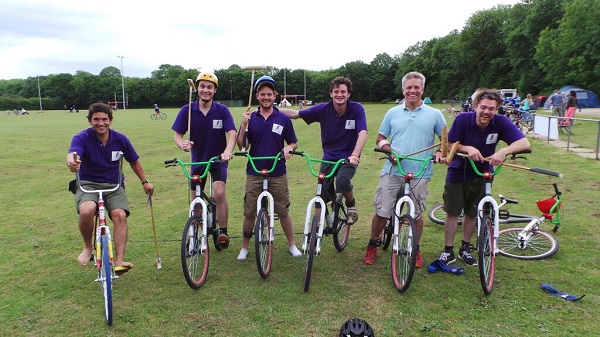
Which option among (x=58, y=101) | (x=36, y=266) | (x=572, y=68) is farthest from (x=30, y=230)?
(x=58, y=101)

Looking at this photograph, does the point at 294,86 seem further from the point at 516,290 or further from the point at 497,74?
the point at 516,290

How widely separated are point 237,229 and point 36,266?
2.60 metres

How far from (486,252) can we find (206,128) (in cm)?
340

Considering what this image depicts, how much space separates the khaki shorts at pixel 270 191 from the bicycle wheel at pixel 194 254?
643 millimetres

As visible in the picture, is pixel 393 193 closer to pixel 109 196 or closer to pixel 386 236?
pixel 386 236

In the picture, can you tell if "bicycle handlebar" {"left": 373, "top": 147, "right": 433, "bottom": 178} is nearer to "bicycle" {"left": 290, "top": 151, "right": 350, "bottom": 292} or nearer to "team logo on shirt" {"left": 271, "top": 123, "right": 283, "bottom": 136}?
"bicycle" {"left": 290, "top": 151, "right": 350, "bottom": 292}

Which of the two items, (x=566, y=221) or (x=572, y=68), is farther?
(x=572, y=68)

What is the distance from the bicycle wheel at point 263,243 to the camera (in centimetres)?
414

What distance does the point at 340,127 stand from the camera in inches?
189

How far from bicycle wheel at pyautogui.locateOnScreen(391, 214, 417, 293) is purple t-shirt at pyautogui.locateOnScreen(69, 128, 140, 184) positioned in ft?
10.2

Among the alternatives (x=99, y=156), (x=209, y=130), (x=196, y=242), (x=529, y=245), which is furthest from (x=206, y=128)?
(x=529, y=245)

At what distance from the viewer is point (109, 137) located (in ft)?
14.4

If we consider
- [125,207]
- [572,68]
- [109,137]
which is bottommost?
[125,207]

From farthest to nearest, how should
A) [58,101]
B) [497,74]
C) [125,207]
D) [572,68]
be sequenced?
[58,101], [497,74], [572,68], [125,207]
